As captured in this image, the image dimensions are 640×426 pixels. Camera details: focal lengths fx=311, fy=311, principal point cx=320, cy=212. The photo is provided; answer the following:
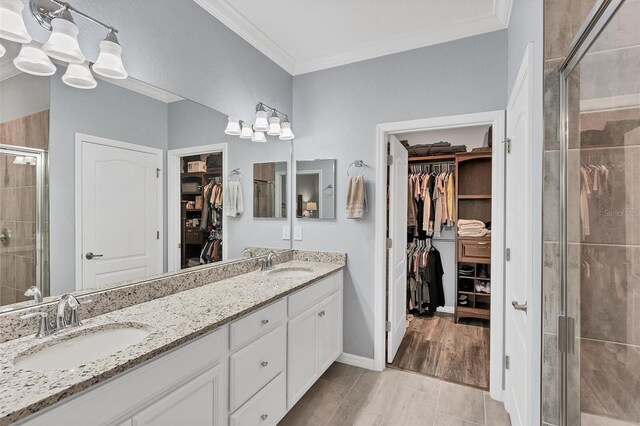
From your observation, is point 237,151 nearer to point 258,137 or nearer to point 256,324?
point 258,137

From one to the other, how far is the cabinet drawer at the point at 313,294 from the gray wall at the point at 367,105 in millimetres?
202

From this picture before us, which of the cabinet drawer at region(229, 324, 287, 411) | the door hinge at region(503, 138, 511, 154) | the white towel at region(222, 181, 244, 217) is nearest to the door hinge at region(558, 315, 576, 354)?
the door hinge at region(503, 138, 511, 154)

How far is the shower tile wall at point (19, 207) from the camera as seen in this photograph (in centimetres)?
117

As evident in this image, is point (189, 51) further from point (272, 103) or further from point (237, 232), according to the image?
point (237, 232)

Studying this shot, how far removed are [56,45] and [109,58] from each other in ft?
0.67

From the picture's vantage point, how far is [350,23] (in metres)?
2.28

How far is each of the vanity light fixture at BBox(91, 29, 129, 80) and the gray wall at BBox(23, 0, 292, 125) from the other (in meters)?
0.08

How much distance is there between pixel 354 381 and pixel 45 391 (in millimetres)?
2103

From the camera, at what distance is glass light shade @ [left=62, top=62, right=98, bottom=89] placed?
136 centimetres

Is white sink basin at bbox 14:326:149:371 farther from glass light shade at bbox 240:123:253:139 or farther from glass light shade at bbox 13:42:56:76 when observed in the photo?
glass light shade at bbox 240:123:253:139

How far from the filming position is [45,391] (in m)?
0.82

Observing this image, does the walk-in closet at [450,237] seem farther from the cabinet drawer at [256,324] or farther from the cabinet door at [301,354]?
the cabinet drawer at [256,324]

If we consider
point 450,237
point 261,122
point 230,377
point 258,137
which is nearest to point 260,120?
point 261,122

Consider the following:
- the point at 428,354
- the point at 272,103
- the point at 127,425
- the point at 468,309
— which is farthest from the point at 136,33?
the point at 468,309
